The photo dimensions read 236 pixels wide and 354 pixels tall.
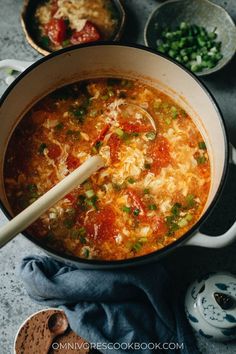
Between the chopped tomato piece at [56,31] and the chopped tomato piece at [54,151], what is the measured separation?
2.92 ft

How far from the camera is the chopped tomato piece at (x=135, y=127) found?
118 inches

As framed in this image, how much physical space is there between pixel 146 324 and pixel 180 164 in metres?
0.93

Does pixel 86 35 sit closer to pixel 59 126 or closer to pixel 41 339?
pixel 59 126

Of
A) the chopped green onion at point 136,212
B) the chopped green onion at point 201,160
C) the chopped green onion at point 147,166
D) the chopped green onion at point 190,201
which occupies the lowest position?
the chopped green onion at point 190,201

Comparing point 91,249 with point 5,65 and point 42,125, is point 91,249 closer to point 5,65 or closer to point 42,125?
point 42,125

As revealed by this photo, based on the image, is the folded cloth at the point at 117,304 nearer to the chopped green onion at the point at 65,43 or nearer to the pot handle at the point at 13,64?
the pot handle at the point at 13,64

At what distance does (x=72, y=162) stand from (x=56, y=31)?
106 cm

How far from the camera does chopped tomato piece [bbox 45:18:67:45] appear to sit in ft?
11.4

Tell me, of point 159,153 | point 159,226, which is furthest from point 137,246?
point 159,153

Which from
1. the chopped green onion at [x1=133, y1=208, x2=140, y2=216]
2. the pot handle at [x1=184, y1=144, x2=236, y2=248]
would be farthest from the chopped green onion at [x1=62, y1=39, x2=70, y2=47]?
the pot handle at [x1=184, y1=144, x2=236, y2=248]

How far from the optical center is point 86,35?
3467mm

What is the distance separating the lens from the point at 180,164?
9.62 ft

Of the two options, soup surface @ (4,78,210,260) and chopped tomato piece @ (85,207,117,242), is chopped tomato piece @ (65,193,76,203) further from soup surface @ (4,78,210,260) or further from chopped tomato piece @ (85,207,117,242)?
chopped tomato piece @ (85,207,117,242)
